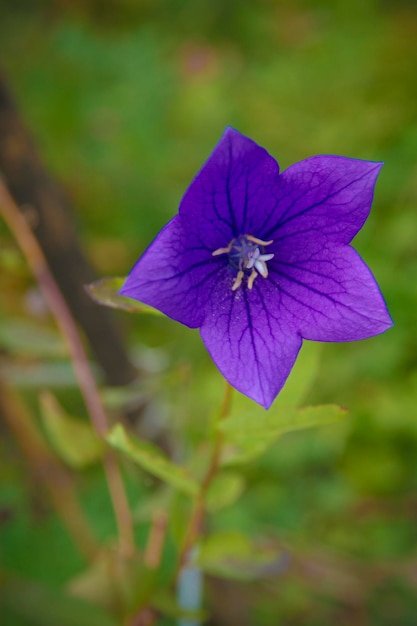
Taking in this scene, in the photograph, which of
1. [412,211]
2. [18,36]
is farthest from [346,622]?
[18,36]

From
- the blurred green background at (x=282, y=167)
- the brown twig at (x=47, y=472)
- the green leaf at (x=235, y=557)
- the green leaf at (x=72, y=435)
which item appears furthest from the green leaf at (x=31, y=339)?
the green leaf at (x=235, y=557)

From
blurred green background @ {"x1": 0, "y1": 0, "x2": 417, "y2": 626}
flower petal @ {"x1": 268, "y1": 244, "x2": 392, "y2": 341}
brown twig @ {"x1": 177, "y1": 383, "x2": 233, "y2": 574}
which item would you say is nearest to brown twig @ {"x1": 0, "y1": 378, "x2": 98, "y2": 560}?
blurred green background @ {"x1": 0, "y1": 0, "x2": 417, "y2": 626}

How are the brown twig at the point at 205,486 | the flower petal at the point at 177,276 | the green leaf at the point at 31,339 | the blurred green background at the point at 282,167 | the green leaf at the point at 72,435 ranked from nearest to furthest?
the flower petal at the point at 177,276, the brown twig at the point at 205,486, the green leaf at the point at 72,435, the green leaf at the point at 31,339, the blurred green background at the point at 282,167

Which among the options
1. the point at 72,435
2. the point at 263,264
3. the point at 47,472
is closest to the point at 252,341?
the point at 263,264

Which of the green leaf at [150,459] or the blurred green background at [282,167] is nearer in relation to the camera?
the green leaf at [150,459]

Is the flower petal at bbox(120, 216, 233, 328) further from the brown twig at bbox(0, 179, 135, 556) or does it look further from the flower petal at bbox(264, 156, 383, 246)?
the brown twig at bbox(0, 179, 135, 556)

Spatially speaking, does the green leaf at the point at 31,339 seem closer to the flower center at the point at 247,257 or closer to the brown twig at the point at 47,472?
the brown twig at the point at 47,472

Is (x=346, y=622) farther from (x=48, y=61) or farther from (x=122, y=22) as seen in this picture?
(x=122, y=22)
